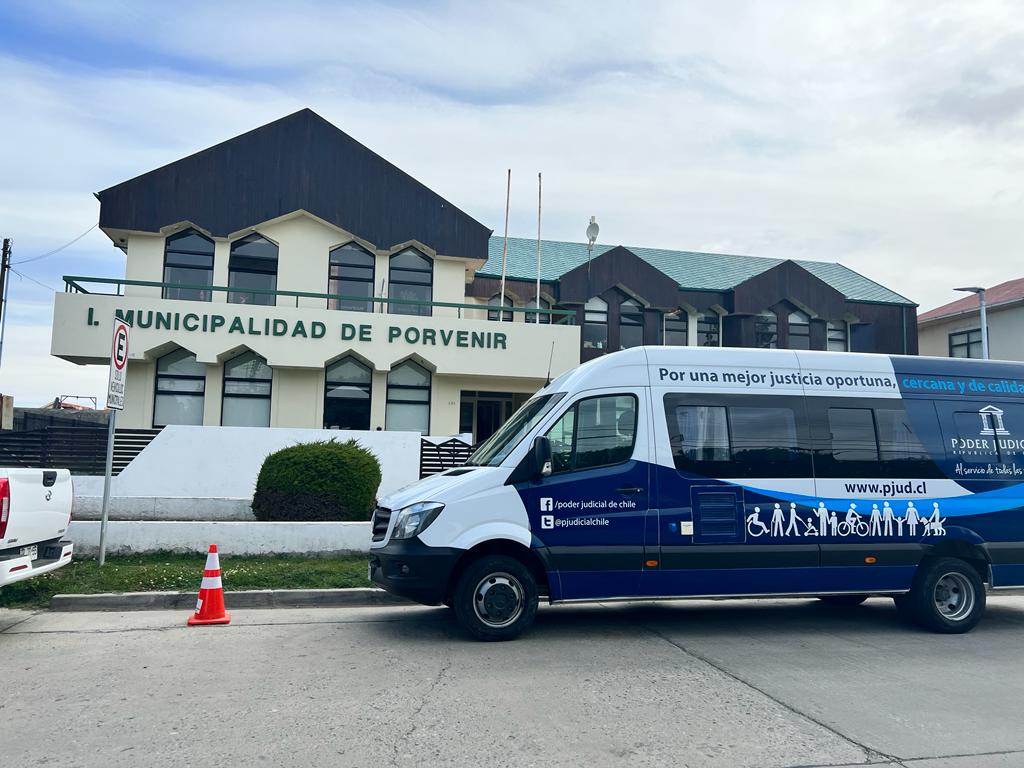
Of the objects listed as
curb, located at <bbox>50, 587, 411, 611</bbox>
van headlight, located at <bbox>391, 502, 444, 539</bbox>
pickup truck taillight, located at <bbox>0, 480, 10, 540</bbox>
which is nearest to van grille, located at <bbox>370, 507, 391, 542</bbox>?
van headlight, located at <bbox>391, 502, 444, 539</bbox>

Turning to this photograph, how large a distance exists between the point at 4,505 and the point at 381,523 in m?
3.29

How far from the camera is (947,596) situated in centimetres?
828

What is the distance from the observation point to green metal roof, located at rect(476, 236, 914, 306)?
27656 mm

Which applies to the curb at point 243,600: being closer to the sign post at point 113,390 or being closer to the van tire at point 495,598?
the sign post at point 113,390

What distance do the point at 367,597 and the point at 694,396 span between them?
4.58 metres

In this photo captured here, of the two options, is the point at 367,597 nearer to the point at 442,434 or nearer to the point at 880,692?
the point at 880,692

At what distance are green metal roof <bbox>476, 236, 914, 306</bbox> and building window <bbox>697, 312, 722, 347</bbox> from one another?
1030 mm

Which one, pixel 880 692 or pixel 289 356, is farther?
pixel 289 356

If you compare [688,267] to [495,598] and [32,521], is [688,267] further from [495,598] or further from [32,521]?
[32,521]

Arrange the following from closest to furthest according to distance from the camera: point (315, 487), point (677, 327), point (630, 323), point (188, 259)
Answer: point (315, 487), point (188, 259), point (630, 323), point (677, 327)

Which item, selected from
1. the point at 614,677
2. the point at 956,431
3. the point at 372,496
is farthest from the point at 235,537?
the point at 956,431

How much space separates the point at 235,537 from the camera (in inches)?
434

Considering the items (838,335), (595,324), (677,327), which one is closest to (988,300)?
(838,335)

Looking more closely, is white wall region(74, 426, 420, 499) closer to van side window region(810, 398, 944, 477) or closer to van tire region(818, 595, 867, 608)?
van tire region(818, 595, 867, 608)
